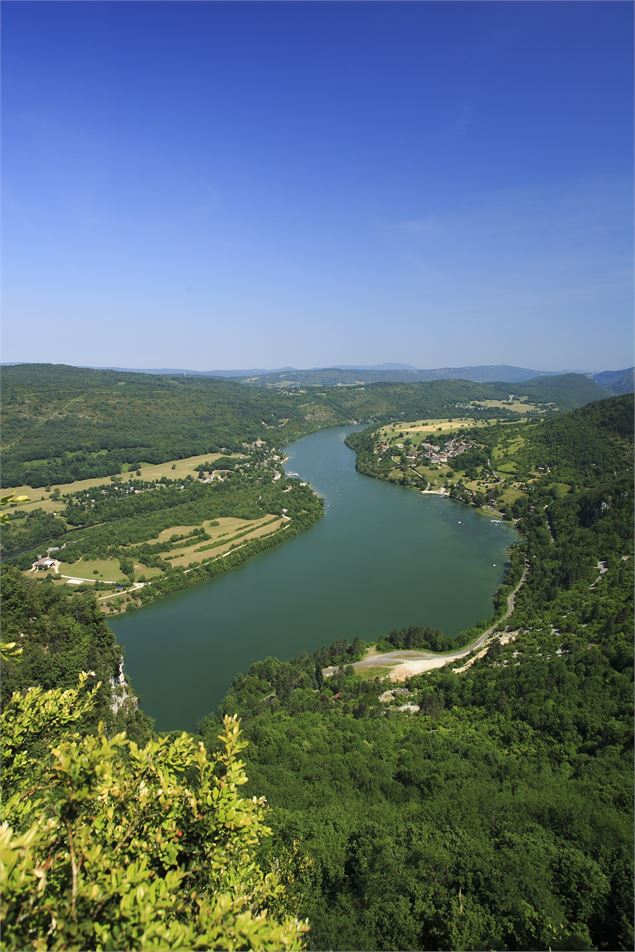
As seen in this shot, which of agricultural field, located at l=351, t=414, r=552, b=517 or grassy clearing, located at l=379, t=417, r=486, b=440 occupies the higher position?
grassy clearing, located at l=379, t=417, r=486, b=440

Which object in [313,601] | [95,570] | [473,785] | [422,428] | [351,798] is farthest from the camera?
[422,428]

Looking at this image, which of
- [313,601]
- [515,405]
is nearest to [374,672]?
[313,601]

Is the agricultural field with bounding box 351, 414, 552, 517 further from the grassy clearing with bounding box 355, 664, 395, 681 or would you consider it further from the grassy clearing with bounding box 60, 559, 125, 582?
the grassy clearing with bounding box 60, 559, 125, 582

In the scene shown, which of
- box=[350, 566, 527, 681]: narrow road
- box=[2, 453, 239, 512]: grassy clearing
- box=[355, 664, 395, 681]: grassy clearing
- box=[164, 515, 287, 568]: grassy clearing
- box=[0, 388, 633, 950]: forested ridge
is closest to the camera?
box=[0, 388, 633, 950]: forested ridge

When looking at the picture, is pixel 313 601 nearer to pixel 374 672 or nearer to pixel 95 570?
pixel 374 672

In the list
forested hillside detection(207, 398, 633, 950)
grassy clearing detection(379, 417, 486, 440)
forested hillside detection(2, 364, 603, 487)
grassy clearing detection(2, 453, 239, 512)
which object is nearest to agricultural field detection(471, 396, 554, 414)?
forested hillside detection(2, 364, 603, 487)

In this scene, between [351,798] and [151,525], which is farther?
[151,525]

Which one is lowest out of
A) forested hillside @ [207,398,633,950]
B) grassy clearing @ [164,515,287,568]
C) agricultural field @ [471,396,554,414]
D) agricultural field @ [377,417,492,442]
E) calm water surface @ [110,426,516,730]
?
calm water surface @ [110,426,516,730]
